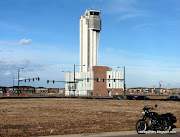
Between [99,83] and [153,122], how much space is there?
104 metres

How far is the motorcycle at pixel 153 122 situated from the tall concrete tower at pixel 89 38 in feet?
360

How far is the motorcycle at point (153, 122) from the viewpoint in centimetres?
1362

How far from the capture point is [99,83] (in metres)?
118

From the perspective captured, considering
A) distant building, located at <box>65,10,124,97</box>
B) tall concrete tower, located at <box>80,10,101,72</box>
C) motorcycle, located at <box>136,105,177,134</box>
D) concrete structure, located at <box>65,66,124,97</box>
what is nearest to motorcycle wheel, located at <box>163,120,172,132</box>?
motorcycle, located at <box>136,105,177,134</box>

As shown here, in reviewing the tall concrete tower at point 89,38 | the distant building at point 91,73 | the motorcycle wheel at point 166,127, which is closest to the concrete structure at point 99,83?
the distant building at point 91,73

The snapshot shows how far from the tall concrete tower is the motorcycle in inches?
4314

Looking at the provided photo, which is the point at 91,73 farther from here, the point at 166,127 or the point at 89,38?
the point at 166,127

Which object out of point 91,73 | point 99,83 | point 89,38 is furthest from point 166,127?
point 89,38

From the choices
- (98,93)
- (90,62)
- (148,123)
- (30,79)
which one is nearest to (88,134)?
(148,123)

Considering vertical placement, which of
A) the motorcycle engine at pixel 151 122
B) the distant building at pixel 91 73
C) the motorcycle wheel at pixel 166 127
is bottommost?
the motorcycle wheel at pixel 166 127

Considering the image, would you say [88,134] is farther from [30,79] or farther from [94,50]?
[94,50]

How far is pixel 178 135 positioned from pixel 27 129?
8363mm

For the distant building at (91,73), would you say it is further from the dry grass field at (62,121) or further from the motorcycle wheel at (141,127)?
the motorcycle wheel at (141,127)

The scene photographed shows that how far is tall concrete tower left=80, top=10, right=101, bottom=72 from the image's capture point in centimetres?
12447
